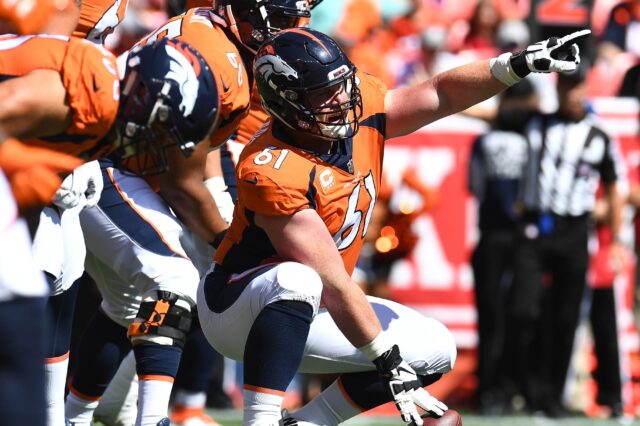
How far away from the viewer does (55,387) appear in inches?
168

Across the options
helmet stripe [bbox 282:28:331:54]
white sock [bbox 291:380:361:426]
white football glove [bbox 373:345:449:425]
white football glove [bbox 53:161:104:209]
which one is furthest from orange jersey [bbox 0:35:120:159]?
white sock [bbox 291:380:361:426]

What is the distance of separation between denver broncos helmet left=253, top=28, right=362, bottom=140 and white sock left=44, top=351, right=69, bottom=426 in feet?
3.72

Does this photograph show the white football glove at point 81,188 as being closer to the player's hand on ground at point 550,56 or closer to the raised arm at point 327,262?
the raised arm at point 327,262

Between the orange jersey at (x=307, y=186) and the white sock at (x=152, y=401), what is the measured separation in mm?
444

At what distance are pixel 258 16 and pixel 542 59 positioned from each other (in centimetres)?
106

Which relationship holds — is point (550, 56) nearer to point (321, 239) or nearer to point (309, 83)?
point (309, 83)

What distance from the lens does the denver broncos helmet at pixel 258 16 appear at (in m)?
4.59

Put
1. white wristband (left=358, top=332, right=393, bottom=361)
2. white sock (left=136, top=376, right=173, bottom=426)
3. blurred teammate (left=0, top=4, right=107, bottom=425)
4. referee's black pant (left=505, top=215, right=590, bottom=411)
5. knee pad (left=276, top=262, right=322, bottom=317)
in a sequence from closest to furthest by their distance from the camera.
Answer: blurred teammate (left=0, top=4, right=107, bottom=425) < knee pad (left=276, top=262, right=322, bottom=317) < white wristband (left=358, top=332, right=393, bottom=361) < white sock (left=136, top=376, right=173, bottom=426) < referee's black pant (left=505, top=215, right=590, bottom=411)

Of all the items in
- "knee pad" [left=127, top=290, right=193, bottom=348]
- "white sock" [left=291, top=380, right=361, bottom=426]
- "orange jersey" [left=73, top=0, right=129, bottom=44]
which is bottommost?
"white sock" [left=291, top=380, right=361, bottom=426]

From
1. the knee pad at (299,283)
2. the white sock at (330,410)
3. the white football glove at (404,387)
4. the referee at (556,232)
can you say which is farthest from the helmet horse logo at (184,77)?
the referee at (556,232)

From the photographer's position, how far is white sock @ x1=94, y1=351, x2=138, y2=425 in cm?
489

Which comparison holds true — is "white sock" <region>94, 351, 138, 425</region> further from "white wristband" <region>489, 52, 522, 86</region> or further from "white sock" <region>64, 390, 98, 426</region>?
"white wristband" <region>489, 52, 522, 86</region>

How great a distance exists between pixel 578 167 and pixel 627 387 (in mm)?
1340

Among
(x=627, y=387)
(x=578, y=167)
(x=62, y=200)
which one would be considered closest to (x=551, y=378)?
(x=627, y=387)
